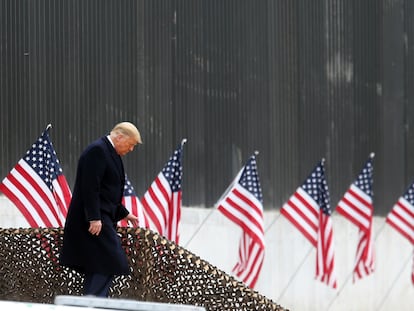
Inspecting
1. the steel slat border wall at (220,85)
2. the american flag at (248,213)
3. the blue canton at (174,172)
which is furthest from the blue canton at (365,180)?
the blue canton at (174,172)

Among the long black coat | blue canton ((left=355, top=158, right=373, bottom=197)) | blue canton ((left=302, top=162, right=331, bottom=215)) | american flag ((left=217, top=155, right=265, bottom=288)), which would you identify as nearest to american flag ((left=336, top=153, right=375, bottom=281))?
blue canton ((left=355, top=158, right=373, bottom=197))

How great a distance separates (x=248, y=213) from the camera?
656 inches

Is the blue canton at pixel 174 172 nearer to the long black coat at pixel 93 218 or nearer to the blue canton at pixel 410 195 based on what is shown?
the blue canton at pixel 410 195

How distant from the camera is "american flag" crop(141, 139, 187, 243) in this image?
15.5 m

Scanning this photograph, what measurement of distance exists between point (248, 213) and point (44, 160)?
11.0ft

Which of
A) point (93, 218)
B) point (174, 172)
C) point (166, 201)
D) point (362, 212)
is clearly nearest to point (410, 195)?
point (362, 212)

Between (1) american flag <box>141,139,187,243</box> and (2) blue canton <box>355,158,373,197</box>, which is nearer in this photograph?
(1) american flag <box>141,139,187,243</box>

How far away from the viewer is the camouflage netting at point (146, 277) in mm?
10172

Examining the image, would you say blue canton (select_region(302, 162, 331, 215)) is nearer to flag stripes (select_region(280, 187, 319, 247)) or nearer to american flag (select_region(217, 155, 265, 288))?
flag stripes (select_region(280, 187, 319, 247))

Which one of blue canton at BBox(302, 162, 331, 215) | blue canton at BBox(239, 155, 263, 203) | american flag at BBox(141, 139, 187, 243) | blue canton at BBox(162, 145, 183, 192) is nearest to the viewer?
american flag at BBox(141, 139, 187, 243)

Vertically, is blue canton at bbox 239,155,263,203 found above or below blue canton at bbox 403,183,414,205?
below

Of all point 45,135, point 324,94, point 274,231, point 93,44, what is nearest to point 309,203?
point 274,231

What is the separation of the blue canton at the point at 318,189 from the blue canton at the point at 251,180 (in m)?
1.37

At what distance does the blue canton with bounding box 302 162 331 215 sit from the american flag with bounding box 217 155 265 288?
52.4 inches
